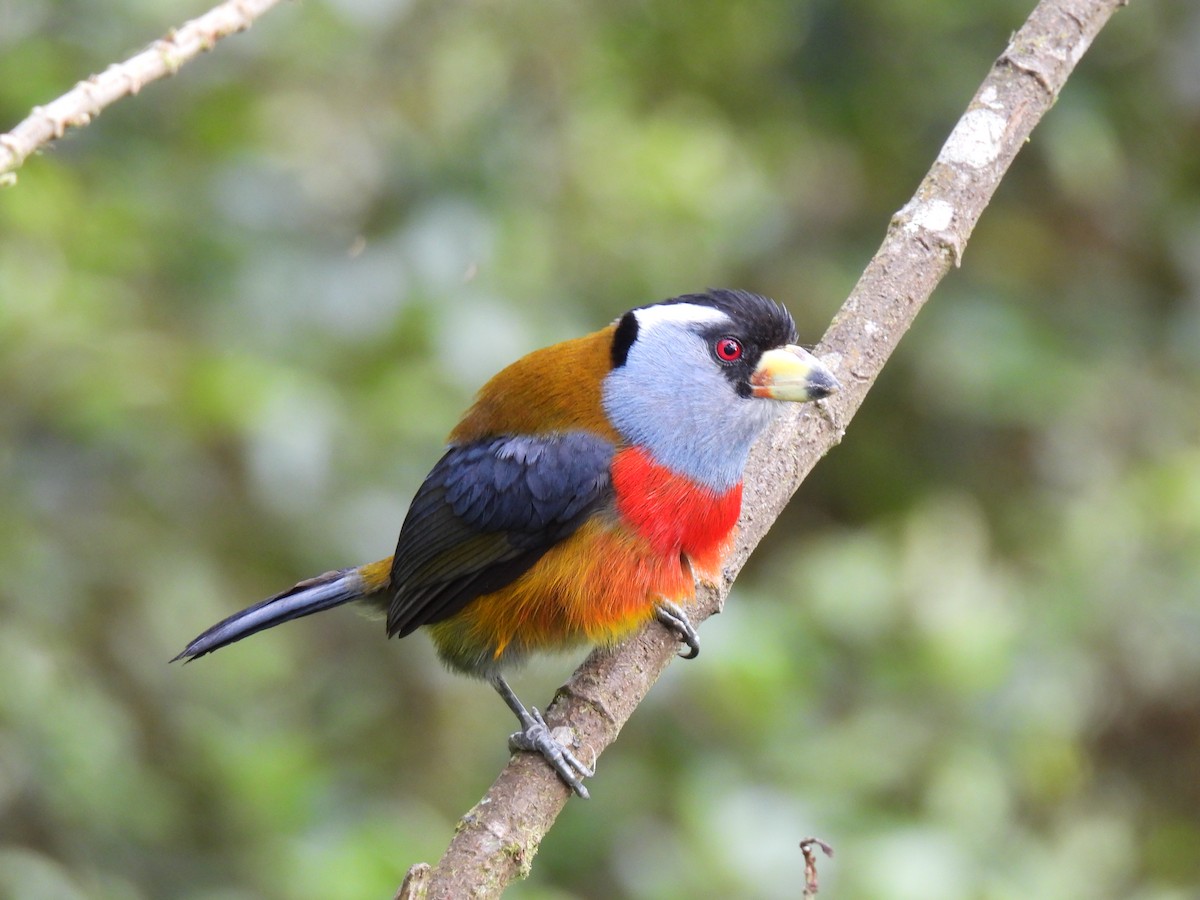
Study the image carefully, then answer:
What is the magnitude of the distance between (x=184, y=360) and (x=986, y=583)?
2161 millimetres

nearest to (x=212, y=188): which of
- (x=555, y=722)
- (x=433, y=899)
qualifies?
(x=555, y=722)

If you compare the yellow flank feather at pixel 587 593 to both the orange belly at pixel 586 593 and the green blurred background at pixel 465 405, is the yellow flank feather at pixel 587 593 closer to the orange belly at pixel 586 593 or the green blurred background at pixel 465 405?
the orange belly at pixel 586 593

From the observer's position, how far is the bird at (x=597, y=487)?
8.71 feet

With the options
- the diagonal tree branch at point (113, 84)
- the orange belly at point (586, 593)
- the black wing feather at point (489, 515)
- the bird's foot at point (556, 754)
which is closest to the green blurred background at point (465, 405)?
the orange belly at point (586, 593)

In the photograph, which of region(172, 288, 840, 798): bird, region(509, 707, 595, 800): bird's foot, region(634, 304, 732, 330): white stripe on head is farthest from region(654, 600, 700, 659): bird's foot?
region(634, 304, 732, 330): white stripe on head

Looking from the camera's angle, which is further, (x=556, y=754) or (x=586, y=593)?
(x=586, y=593)

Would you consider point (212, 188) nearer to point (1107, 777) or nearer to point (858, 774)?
point (858, 774)

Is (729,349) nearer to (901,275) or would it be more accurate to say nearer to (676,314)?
(676,314)

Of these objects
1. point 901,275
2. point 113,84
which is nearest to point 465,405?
point 901,275

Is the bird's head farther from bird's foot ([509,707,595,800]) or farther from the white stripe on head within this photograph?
bird's foot ([509,707,595,800])

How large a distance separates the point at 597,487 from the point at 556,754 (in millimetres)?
572

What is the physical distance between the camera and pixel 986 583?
364 centimetres

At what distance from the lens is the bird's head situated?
106 inches

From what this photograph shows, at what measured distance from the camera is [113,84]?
1677mm
